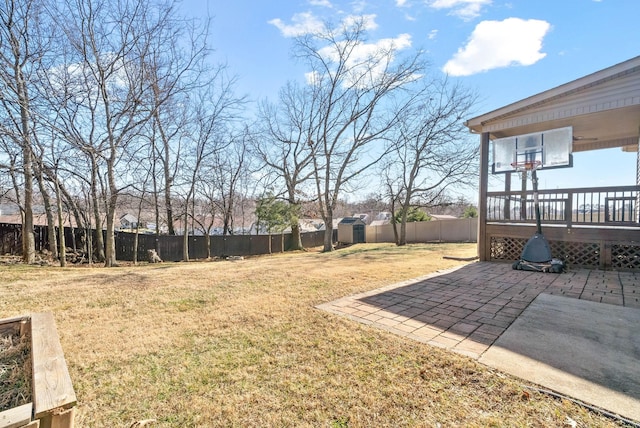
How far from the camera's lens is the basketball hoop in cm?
664

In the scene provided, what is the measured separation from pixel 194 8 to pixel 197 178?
750 centimetres

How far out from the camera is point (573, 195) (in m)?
5.97

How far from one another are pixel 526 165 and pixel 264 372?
714 centimetres

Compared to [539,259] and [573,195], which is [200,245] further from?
[573,195]

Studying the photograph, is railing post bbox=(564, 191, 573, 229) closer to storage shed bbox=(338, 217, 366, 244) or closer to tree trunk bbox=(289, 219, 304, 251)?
tree trunk bbox=(289, 219, 304, 251)

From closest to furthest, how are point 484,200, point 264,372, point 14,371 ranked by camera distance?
1. point 14,371
2. point 264,372
3. point 484,200

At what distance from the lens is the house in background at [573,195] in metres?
5.45

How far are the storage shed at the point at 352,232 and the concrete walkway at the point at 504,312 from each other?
1682 centimetres

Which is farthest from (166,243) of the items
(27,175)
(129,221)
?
(129,221)

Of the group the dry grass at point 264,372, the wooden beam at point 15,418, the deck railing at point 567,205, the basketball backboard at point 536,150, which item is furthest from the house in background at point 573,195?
the wooden beam at point 15,418

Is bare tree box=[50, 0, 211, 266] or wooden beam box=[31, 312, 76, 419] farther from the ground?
bare tree box=[50, 0, 211, 266]

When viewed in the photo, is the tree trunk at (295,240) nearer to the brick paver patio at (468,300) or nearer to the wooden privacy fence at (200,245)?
the wooden privacy fence at (200,245)

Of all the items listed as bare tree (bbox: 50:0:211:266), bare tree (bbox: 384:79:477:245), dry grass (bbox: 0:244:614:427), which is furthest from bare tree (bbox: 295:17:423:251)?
dry grass (bbox: 0:244:614:427)

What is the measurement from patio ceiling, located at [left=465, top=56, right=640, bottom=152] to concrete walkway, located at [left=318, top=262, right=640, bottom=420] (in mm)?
3034
